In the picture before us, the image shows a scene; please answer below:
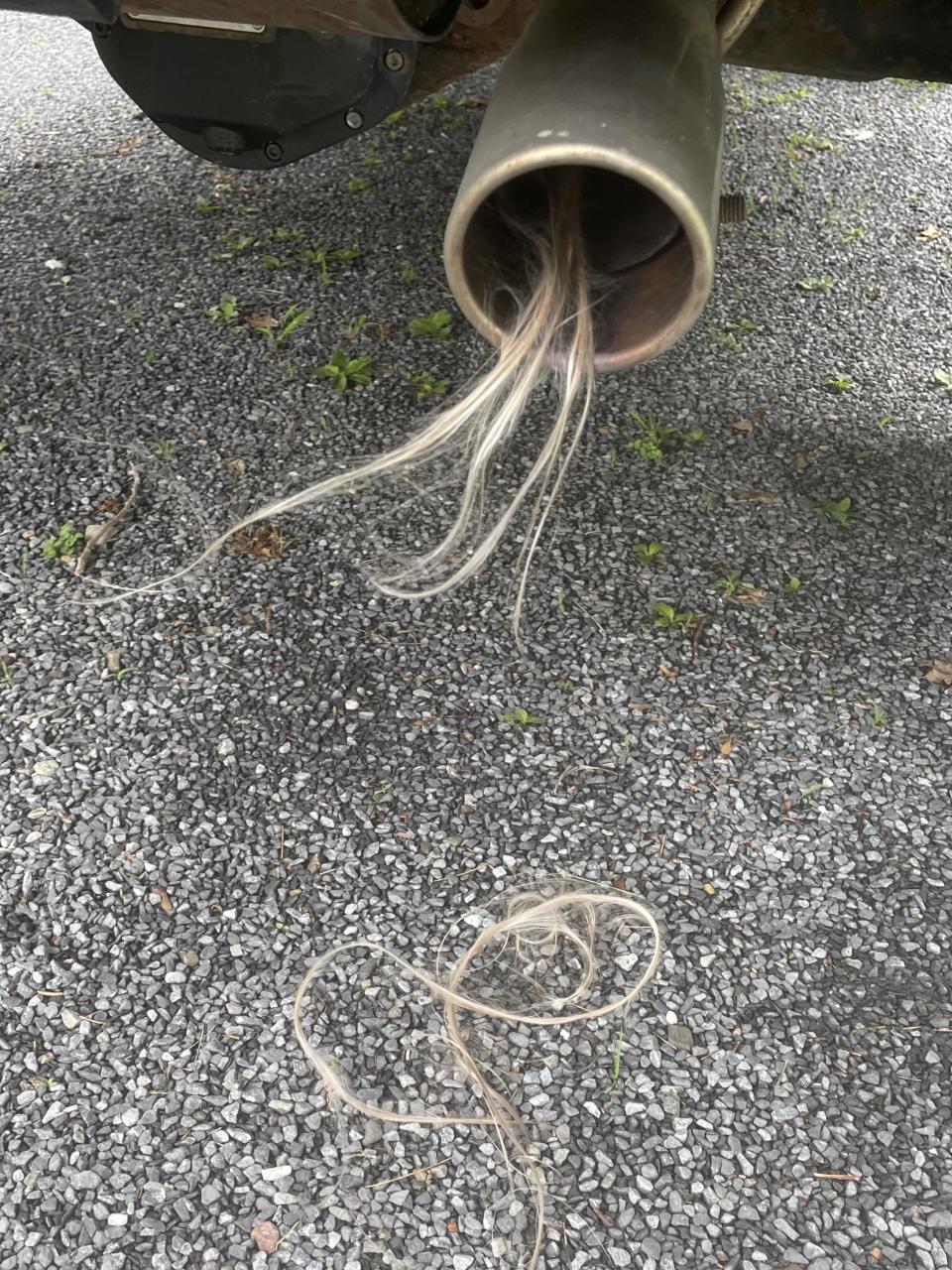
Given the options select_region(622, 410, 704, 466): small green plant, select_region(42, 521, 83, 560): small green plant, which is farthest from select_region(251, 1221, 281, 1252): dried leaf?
select_region(622, 410, 704, 466): small green plant

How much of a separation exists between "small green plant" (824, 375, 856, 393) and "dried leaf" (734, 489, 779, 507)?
53 cm

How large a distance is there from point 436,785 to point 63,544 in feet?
3.10

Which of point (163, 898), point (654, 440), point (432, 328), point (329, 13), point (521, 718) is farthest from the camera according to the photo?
point (432, 328)

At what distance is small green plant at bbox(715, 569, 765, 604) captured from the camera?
2.29 m

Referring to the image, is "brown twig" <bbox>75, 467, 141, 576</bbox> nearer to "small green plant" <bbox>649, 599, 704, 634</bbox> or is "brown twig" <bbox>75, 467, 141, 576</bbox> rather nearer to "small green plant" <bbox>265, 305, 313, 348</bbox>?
"small green plant" <bbox>265, 305, 313, 348</bbox>

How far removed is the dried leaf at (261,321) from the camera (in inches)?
115

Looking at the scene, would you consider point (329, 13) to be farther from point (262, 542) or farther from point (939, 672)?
point (939, 672)

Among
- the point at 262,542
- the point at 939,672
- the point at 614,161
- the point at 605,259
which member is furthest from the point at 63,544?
the point at 939,672

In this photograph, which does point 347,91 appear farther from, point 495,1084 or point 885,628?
point 495,1084

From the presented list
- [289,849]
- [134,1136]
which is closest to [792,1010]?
[289,849]

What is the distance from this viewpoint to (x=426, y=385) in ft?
9.04

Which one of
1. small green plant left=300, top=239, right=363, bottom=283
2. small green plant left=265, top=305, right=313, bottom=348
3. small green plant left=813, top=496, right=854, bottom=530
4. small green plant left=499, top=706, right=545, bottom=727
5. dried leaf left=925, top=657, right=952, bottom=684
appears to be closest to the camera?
small green plant left=499, top=706, right=545, bottom=727

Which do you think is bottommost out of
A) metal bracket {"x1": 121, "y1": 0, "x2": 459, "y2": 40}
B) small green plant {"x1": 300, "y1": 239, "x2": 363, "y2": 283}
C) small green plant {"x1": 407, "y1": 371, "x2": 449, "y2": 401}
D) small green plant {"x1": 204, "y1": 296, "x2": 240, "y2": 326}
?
small green plant {"x1": 407, "y1": 371, "x2": 449, "y2": 401}

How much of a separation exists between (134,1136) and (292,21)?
4.94ft
